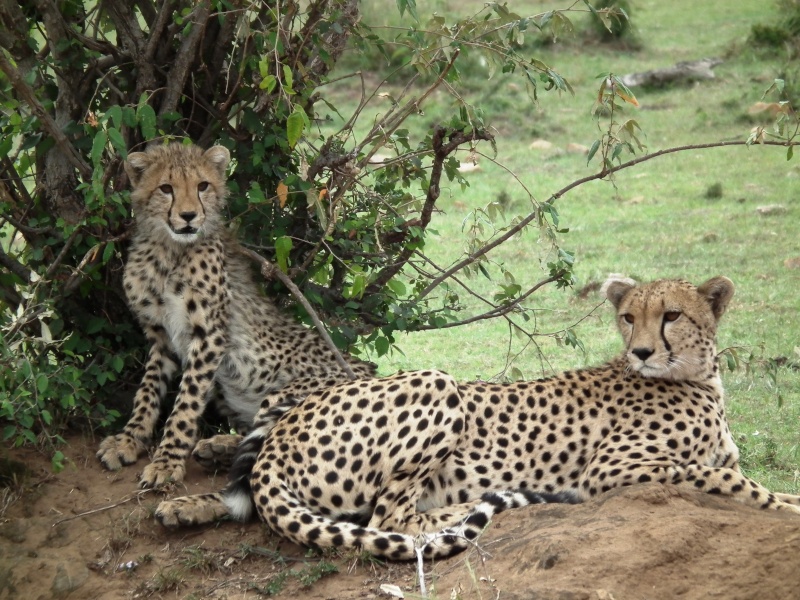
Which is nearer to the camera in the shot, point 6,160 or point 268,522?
point 268,522

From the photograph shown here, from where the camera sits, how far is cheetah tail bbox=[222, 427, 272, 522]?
369 cm

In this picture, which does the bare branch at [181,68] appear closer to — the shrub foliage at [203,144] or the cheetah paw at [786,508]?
the shrub foliage at [203,144]

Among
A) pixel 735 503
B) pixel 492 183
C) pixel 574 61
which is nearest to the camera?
pixel 735 503

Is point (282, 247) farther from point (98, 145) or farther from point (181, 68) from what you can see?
point (181, 68)

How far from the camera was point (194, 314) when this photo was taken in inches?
170

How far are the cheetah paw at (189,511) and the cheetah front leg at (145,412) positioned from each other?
0.44 metres

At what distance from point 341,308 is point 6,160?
4.64ft

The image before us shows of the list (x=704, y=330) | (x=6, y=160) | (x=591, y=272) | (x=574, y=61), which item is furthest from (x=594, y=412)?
(x=574, y=61)

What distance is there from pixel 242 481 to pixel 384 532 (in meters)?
0.60

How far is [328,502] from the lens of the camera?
3.55 m

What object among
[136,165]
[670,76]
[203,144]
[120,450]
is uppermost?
[670,76]

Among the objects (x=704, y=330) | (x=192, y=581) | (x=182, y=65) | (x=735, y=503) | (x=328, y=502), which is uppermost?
(x=182, y=65)

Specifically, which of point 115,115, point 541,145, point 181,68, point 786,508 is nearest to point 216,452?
point 115,115

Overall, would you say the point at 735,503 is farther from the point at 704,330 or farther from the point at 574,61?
the point at 574,61
